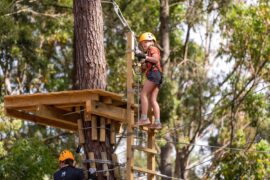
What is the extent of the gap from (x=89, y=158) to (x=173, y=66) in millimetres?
11739

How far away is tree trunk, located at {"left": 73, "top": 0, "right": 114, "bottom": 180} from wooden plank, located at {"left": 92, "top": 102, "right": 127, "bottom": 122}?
346 mm

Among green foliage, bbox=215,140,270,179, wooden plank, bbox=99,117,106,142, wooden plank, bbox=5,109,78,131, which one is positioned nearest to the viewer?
wooden plank, bbox=99,117,106,142

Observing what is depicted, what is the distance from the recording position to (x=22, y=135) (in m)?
20.4

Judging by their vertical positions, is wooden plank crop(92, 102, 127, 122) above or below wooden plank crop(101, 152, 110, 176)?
above

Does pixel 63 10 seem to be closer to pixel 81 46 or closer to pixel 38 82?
pixel 38 82

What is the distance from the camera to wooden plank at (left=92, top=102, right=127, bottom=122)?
31.6 ft

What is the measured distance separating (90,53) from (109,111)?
96 centimetres

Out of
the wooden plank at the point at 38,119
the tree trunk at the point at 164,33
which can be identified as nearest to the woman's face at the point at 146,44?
the wooden plank at the point at 38,119

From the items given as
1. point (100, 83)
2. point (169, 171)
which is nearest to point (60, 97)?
point (100, 83)

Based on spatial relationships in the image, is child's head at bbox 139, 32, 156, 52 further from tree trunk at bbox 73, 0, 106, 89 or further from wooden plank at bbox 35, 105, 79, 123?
wooden plank at bbox 35, 105, 79, 123

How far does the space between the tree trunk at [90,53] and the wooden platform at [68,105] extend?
0.33 metres

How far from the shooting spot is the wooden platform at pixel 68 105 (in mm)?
9602

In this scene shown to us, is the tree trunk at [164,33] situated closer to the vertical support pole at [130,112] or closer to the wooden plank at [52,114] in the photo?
the wooden plank at [52,114]

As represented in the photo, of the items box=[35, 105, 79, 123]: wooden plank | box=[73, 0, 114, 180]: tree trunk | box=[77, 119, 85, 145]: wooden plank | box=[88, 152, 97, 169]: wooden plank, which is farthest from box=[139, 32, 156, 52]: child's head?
box=[88, 152, 97, 169]: wooden plank
